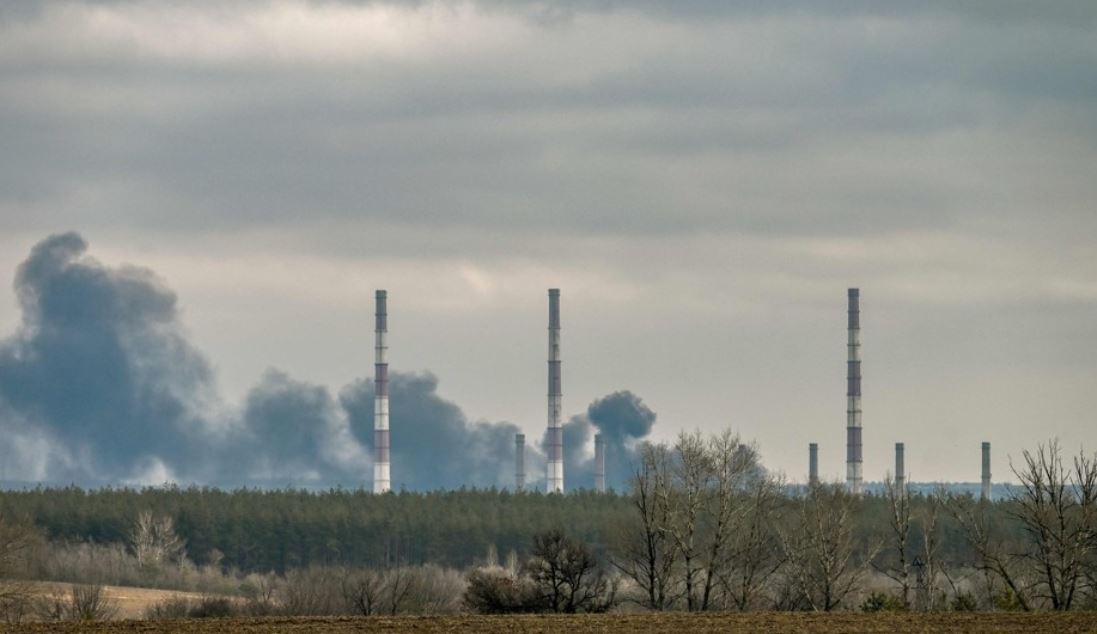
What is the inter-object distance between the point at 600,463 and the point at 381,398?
27219 millimetres

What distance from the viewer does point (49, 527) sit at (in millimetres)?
104812

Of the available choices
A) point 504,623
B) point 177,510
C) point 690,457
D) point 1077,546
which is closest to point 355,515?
point 177,510

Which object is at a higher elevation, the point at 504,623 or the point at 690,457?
the point at 690,457

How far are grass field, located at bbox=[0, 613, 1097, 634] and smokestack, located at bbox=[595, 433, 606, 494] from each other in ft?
320

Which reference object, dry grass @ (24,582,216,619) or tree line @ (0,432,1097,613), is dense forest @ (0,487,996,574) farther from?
dry grass @ (24,582,216,619)

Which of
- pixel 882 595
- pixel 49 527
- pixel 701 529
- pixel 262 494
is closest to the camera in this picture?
pixel 882 595

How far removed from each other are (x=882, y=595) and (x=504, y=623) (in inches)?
618

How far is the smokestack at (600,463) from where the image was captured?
481ft

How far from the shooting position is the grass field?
135 feet

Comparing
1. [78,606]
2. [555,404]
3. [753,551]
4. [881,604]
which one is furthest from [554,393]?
[881,604]

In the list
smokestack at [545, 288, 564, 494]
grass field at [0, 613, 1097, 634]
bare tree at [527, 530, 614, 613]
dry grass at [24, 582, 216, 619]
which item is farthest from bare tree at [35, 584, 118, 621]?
smokestack at [545, 288, 564, 494]

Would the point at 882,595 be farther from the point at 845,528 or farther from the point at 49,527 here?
the point at 49,527

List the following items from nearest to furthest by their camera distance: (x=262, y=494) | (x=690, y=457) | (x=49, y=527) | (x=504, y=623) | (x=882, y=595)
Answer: (x=504, y=623)
(x=882, y=595)
(x=690, y=457)
(x=49, y=527)
(x=262, y=494)

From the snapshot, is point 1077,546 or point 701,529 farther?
point 701,529
